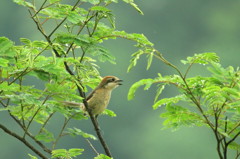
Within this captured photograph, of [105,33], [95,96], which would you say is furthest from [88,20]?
[95,96]

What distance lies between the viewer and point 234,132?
480 cm

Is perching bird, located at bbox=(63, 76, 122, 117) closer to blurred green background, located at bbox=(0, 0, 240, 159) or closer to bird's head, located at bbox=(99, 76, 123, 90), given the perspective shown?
bird's head, located at bbox=(99, 76, 123, 90)

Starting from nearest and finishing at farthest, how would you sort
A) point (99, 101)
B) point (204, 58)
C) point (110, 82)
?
point (204, 58) < point (99, 101) < point (110, 82)

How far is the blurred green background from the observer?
61.1m

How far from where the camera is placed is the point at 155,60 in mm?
67812

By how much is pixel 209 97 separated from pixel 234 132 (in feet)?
2.13

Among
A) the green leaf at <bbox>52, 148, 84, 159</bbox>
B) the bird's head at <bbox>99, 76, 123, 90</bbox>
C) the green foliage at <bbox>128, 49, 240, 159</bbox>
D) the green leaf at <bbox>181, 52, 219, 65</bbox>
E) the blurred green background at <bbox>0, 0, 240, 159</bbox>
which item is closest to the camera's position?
the green foliage at <bbox>128, 49, 240, 159</bbox>

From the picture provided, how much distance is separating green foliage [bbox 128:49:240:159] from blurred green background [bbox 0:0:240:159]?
1800 inches

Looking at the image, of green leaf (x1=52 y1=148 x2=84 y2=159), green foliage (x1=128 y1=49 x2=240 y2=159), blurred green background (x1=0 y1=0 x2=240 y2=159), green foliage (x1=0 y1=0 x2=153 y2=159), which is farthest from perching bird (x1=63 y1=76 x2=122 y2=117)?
blurred green background (x1=0 y1=0 x2=240 y2=159)

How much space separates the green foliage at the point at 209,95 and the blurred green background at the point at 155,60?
45725 mm

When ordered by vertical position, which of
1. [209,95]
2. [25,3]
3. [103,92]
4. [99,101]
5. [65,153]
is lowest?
[65,153]

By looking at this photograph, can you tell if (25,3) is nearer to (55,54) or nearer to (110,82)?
(55,54)

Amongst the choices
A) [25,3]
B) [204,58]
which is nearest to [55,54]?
[25,3]

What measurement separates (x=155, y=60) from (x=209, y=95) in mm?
63655
